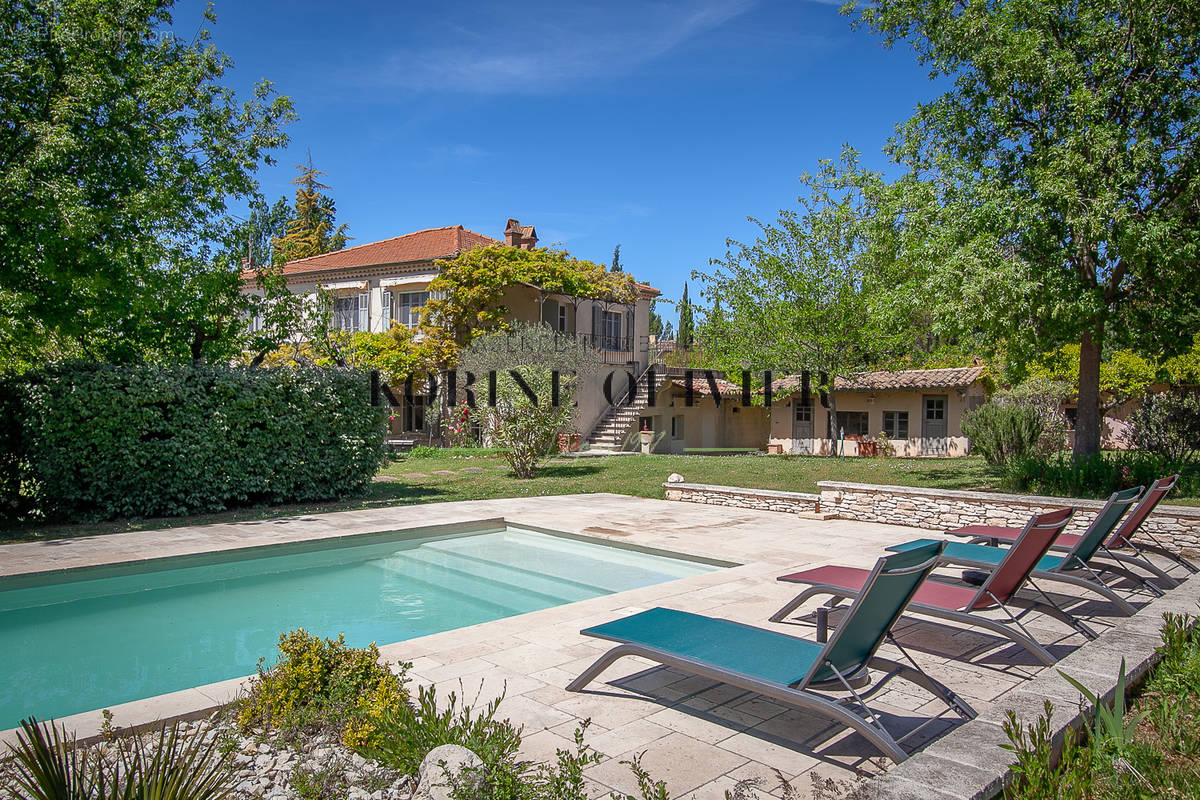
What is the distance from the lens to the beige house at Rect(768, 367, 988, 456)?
1145 inches

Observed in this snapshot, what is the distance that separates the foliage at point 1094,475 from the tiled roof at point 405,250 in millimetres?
22414

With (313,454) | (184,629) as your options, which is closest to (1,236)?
(313,454)

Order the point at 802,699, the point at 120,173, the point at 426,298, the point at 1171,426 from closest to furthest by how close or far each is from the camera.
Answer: the point at 802,699
the point at 120,173
the point at 1171,426
the point at 426,298

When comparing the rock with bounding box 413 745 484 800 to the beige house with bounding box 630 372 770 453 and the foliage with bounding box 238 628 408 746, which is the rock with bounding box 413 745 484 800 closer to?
the foliage with bounding box 238 628 408 746

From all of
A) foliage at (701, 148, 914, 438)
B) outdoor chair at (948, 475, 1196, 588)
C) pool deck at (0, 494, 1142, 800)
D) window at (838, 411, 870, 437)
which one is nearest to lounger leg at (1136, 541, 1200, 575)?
outdoor chair at (948, 475, 1196, 588)

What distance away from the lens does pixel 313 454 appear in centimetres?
1358

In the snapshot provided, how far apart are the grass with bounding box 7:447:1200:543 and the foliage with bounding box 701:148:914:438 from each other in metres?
4.14

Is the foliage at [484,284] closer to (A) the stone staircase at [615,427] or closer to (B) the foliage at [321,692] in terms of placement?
(A) the stone staircase at [615,427]

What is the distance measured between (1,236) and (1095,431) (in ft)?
60.3

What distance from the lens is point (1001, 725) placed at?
3115 mm

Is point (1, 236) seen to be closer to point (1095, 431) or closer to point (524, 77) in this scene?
point (524, 77)

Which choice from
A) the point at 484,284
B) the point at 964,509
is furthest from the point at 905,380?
the point at 964,509

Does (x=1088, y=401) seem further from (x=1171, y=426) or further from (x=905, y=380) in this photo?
(x=905, y=380)

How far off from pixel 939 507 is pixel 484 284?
20394mm
